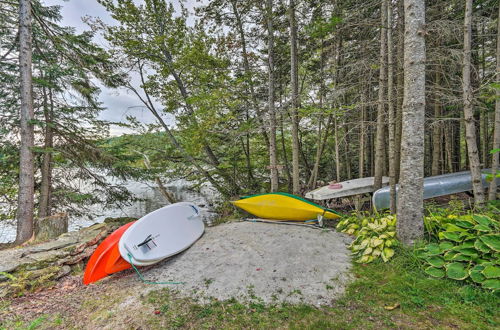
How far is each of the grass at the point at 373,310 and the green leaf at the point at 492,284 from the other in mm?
78

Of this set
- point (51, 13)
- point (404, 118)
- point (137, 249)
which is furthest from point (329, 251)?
point (51, 13)

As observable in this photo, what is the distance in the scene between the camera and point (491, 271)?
1.60 m

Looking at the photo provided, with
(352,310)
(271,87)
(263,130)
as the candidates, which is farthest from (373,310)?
(271,87)

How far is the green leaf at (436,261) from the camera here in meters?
1.95

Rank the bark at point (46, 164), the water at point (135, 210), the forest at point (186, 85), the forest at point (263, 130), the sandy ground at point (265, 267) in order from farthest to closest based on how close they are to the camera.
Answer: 1. the water at point (135, 210)
2. the bark at point (46, 164)
3. the forest at point (186, 85)
4. the sandy ground at point (265, 267)
5. the forest at point (263, 130)

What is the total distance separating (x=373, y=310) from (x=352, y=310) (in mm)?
164

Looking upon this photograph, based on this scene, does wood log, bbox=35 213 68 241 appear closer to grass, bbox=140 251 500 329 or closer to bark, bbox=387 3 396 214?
grass, bbox=140 251 500 329

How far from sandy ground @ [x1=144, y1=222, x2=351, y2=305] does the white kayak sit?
170mm

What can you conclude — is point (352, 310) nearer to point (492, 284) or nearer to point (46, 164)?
point (492, 284)

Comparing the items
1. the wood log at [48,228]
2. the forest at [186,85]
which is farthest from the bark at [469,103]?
the wood log at [48,228]

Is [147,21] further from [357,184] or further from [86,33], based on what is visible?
[357,184]

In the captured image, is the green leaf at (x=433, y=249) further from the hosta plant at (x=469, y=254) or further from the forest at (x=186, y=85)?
the forest at (x=186, y=85)

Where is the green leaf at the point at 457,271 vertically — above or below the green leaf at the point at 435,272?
above

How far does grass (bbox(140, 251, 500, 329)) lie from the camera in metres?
1.53
